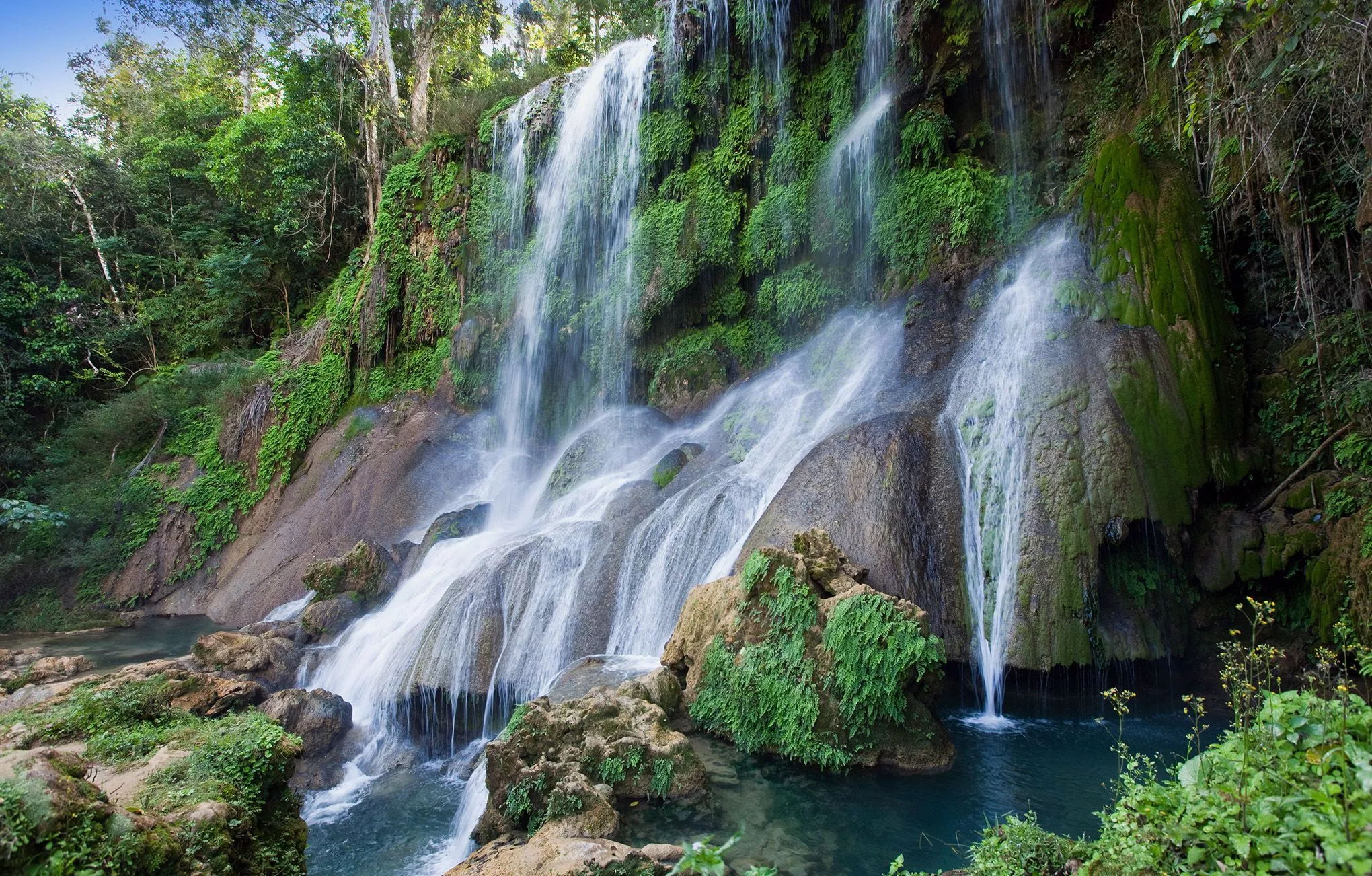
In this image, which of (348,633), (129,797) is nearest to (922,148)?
(348,633)

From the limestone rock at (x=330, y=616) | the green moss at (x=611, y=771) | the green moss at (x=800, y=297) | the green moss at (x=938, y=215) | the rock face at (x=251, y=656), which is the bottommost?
the green moss at (x=611, y=771)

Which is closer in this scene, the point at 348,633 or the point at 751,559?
the point at 751,559

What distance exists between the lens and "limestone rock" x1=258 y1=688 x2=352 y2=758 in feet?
27.7

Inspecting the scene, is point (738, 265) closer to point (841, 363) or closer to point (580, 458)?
point (841, 363)

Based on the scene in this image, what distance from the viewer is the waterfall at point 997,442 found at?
27.2ft

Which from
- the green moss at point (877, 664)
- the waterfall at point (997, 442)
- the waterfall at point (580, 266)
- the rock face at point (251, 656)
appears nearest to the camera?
the green moss at point (877, 664)

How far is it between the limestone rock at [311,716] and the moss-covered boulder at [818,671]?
446 cm

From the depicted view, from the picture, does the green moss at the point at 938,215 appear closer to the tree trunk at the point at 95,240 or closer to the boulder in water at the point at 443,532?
the boulder in water at the point at 443,532

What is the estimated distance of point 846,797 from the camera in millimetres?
6371

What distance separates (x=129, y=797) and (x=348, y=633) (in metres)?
7.28

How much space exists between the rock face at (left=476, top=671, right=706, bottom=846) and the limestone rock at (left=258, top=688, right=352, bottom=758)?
3277 mm

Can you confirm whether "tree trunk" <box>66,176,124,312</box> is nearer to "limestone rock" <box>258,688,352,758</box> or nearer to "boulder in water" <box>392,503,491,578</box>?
"boulder in water" <box>392,503,491,578</box>

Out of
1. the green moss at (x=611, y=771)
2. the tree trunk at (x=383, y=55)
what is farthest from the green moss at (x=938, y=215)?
the tree trunk at (x=383, y=55)

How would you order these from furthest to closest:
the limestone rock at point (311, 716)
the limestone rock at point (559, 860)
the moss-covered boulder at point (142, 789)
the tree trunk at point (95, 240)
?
the tree trunk at point (95, 240) → the limestone rock at point (311, 716) → the limestone rock at point (559, 860) → the moss-covered boulder at point (142, 789)
